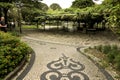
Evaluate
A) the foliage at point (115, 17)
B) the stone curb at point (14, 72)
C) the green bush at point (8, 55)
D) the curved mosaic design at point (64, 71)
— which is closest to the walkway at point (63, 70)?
the curved mosaic design at point (64, 71)

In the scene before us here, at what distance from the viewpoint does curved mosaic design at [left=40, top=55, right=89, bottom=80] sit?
6363mm

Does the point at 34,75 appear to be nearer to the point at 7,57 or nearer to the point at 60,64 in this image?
the point at 7,57

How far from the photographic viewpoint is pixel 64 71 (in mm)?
7031

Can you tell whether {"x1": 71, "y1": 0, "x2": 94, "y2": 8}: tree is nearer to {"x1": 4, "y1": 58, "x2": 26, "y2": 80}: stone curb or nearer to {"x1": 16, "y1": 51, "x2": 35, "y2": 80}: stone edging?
{"x1": 16, "y1": 51, "x2": 35, "y2": 80}: stone edging

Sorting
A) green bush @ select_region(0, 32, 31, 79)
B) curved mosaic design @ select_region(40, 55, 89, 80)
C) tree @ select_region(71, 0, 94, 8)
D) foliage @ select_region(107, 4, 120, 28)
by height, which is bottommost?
curved mosaic design @ select_region(40, 55, 89, 80)

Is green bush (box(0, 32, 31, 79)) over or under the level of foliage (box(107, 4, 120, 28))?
under

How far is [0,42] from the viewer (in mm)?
7148

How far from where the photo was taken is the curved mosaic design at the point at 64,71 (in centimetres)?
636

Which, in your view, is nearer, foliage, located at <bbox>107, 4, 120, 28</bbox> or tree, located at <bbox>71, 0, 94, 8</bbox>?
foliage, located at <bbox>107, 4, 120, 28</bbox>

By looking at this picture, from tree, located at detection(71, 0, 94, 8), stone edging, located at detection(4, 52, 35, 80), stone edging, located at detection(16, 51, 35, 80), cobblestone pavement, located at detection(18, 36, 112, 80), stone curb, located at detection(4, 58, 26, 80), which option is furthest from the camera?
tree, located at detection(71, 0, 94, 8)

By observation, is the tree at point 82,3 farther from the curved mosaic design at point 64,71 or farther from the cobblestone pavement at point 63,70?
the curved mosaic design at point 64,71

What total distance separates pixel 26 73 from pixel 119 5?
4582 mm

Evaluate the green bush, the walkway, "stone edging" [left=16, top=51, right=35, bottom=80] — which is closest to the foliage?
the walkway

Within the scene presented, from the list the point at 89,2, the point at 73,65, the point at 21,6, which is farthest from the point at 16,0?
the point at 73,65
